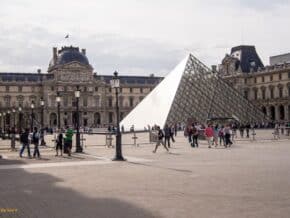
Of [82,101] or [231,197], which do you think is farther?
[82,101]

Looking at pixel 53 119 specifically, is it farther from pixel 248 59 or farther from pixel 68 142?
pixel 68 142

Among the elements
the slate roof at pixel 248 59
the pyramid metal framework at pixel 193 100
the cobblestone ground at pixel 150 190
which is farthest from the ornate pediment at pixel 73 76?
the cobblestone ground at pixel 150 190

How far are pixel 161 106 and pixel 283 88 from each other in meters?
41.8

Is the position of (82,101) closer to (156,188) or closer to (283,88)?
(283,88)

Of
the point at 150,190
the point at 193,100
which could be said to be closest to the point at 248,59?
the point at 193,100

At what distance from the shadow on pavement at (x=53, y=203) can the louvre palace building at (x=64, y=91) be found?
288ft

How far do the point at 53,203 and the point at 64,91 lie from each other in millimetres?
95458

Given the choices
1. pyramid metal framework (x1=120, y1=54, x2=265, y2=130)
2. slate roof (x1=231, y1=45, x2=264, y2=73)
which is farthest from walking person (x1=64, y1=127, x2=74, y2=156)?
slate roof (x1=231, y1=45, x2=264, y2=73)

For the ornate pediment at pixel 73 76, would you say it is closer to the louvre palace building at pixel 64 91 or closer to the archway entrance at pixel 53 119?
the louvre palace building at pixel 64 91

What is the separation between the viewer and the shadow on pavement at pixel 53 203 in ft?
26.6

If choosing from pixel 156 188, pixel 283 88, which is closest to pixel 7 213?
pixel 156 188

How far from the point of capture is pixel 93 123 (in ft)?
347

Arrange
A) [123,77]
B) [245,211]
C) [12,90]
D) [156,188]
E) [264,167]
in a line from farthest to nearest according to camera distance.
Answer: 1. [123,77]
2. [12,90]
3. [264,167]
4. [156,188]
5. [245,211]

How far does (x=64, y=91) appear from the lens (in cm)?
10338
